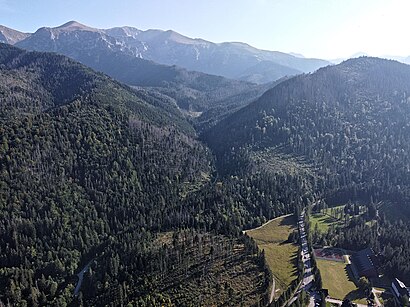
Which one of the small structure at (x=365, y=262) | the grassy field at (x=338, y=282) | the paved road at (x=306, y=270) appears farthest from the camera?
the small structure at (x=365, y=262)

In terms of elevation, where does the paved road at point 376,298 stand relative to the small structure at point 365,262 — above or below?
below

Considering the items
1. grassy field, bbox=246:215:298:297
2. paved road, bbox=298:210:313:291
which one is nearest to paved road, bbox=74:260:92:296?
grassy field, bbox=246:215:298:297

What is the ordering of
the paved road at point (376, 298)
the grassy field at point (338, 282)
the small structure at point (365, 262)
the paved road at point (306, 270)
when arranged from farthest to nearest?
the small structure at point (365, 262), the grassy field at point (338, 282), the paved road at point (306, 270), the paved road at point (376, 298)

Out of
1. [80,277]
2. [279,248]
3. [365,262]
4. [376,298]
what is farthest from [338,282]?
[80,277]

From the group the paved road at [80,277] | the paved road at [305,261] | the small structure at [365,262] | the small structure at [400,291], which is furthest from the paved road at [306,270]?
the paved road at [80,277]

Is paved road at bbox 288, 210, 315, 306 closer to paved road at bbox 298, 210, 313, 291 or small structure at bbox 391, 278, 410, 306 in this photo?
paved road at bbox 298, 210, 313, 291

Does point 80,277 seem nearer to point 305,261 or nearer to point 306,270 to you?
point 306,270

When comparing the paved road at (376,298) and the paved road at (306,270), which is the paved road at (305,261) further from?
the paved road at (376,298)
